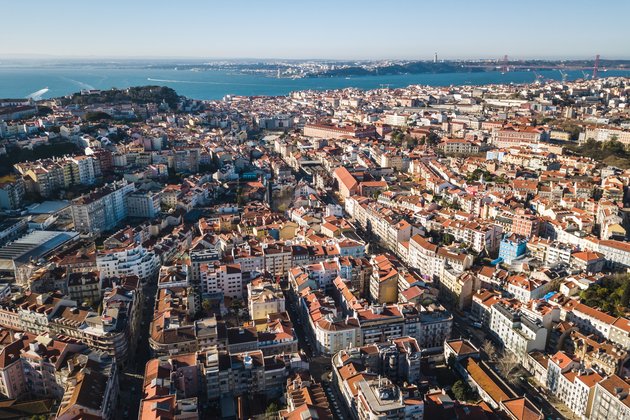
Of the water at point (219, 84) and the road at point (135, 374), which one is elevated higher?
the water at point (219, 84)

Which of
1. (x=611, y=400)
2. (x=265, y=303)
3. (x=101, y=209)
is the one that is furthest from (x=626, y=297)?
(x=101, y=209)

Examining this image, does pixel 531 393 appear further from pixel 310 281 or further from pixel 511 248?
pixel 511 248

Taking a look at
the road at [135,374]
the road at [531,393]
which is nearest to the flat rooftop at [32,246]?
the road at [135,374]

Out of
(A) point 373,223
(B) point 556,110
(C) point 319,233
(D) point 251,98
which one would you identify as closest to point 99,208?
(C) point 319,233

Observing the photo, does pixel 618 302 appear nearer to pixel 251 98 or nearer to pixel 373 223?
pixel 373 223

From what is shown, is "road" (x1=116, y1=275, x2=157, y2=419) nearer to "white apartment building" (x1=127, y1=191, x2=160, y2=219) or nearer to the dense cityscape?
the dense cityscape

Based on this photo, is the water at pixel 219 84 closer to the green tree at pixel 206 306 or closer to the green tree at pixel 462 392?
the green tree at pixel 206 306
